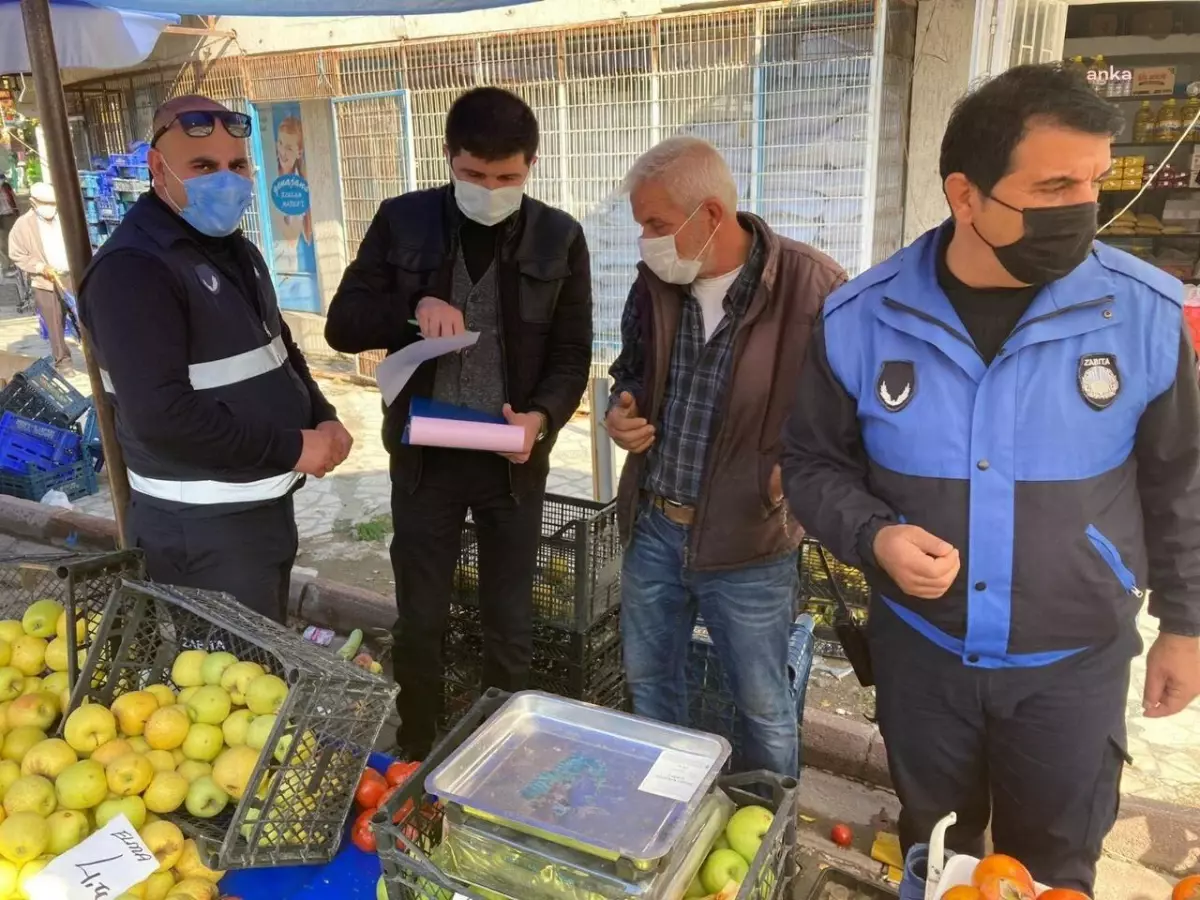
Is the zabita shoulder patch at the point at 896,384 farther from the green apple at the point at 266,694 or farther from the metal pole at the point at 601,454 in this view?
the metal pole at the point at 601,454

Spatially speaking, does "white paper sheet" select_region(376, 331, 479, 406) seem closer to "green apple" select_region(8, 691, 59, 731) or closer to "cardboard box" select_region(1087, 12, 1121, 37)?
"green apple" select_region(8, 691, 59, 731)

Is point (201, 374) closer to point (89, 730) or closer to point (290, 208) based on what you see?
point (89, 730)

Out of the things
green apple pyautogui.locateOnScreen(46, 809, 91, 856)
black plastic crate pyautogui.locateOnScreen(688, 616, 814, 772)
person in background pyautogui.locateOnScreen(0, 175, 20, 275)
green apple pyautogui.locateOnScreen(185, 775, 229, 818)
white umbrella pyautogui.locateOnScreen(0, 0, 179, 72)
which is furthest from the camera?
person in background pyautogui.locateOnScreen(0, 175, 20, 275)

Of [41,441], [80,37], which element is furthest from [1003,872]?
[41,441]

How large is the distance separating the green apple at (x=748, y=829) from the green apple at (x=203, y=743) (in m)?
1.10

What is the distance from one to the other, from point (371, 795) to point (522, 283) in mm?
1572

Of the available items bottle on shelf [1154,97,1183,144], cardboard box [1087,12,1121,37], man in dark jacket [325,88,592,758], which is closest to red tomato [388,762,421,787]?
man in dark jacket [325,88,592,758]

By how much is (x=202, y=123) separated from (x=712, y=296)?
1.51 meters

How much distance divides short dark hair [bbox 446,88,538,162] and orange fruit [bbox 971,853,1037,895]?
214 centimetres

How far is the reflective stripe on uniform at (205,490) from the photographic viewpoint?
2.50 metres

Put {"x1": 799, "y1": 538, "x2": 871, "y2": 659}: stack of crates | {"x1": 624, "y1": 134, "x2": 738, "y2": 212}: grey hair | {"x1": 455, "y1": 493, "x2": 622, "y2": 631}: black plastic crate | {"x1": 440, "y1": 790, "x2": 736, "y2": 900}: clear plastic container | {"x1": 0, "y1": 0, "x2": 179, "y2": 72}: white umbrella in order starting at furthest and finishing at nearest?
{"x1": 0, "y1": 0, "x2": 179, "y2": 72}: white umbrella
{"x1": 799, "y1": 538, "x2": 871, "y2": 659}: stack of crates
{"x1": 455, "y1": 493, "x2": 622, "y2": 631}: black plastic crate
{"x1": 624, "y1": 134, "x2": 738, "y2": 212}: grey hair
{"x1": 440, "y1": 790, "x2": 736, "y2": 900}: clear plastic container

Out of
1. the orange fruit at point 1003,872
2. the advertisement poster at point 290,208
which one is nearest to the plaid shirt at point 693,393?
the orange fruit at point 1003,872

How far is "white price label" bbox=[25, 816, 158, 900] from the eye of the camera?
1599mm

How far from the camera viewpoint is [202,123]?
2506 millimetres
